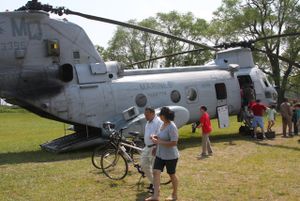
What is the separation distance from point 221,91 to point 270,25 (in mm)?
36794

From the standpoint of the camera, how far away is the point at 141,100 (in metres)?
15.3

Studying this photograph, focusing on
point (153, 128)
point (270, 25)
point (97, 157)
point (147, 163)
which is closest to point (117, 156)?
point (97, 157)

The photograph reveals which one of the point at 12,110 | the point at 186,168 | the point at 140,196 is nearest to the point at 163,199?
the point at 140,196

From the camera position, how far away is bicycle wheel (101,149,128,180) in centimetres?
996

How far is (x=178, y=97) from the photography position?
1614 centimetres

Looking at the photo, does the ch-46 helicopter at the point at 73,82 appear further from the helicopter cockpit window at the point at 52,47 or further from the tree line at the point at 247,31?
the tree line at the point at 247,31

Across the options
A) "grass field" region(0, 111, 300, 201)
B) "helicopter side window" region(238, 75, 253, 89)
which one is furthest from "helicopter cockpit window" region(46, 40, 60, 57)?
"helicopter side window" region(238, 75, 253, 89)

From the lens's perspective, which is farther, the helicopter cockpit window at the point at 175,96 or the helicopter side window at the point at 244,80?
the helicopter side window at the point at 244,80

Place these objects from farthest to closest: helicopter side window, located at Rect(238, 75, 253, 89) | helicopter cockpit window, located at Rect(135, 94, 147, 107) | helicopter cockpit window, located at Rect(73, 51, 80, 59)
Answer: helicopter side window, located at Rect(238, 75, 253, 89) → helicopter cockpit window, located at Rect(135, 94, 147, 107) → helicopter cockpit window, located at Rect(73, 51, 80, 59)

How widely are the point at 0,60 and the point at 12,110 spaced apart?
2060 inches

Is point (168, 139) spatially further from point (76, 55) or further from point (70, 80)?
Result: point (76, 55)

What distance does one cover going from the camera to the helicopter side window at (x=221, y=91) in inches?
688

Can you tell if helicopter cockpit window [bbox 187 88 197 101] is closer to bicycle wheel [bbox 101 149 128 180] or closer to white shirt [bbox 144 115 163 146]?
bicycle wheel [bbox 101 149 128 180]

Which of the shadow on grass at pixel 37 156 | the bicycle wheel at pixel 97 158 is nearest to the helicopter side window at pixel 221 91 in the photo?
the shadow on grass at pixel 37 156
